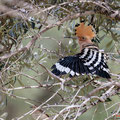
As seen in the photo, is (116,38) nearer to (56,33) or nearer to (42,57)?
(42,57)

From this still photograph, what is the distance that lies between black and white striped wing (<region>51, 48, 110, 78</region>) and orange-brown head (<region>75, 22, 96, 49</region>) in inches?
11.3

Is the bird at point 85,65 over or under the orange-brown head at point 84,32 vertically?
under

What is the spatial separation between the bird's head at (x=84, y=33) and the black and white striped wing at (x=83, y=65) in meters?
0.29

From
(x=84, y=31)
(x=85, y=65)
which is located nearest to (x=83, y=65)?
(x=85, y=65)

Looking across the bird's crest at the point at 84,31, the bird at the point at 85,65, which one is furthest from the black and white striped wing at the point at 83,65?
the bird's crest at the point at 84,31

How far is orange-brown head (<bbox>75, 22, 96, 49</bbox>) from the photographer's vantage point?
2158mm

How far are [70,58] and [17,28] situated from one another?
34cm

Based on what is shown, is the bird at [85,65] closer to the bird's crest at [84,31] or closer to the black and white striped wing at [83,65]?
the black and white striped wing at [83,65]

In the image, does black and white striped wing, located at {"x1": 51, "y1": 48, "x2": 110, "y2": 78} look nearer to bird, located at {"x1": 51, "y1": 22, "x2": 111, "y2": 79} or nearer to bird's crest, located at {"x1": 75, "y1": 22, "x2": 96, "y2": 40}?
bird, located at {"x1": 51, "y1": 22, "x2": 111, "y2": 79}

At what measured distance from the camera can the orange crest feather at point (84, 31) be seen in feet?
7.08

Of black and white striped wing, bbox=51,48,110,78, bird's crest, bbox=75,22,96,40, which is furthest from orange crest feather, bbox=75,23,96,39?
black and white striped wing, bbox=51,48,110,78

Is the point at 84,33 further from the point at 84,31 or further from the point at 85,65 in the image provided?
the point at 85,65

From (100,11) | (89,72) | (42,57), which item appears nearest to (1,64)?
(42,57)

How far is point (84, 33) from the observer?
2256 mm
